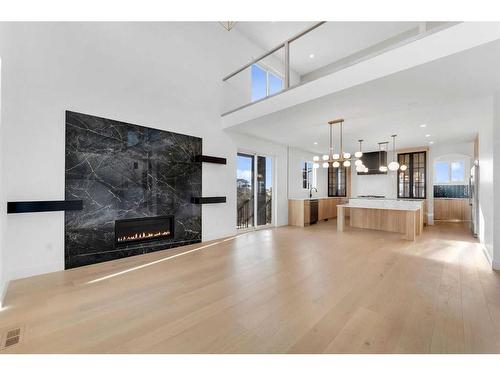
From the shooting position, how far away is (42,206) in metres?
2.85

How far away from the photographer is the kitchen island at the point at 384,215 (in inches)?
217

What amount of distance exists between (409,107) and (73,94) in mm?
5478

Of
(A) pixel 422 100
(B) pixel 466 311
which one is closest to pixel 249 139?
(A) pixel 422 100

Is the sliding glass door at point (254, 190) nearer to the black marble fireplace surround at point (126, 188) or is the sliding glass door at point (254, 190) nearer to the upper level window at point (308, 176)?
the black marble fireplace surround at point (126, 188)

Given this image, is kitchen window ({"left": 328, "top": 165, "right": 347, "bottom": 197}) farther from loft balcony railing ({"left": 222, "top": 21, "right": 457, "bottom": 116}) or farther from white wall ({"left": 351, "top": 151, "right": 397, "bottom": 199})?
loft balcony railing ({"left": 222, "top": 21, "right": 457, "bottom": 116})

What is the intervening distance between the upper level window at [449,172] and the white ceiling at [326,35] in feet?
17.6

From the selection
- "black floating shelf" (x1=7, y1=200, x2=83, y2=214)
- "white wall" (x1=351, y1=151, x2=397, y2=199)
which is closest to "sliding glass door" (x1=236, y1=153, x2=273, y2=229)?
"black floating shelf" (x1=7, y1=200, x2=83, y2=214)

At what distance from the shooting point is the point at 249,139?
5.98 meters

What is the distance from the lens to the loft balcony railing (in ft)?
18.2

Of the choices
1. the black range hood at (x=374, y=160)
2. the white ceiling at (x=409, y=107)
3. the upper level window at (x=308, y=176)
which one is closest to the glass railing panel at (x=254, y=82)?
the white ceiling at (x=409, y=107)

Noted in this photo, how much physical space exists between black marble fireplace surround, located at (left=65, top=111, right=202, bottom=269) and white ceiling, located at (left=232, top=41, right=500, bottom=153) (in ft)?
6.01

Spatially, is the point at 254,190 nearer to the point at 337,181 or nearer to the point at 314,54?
the point at 314,54
